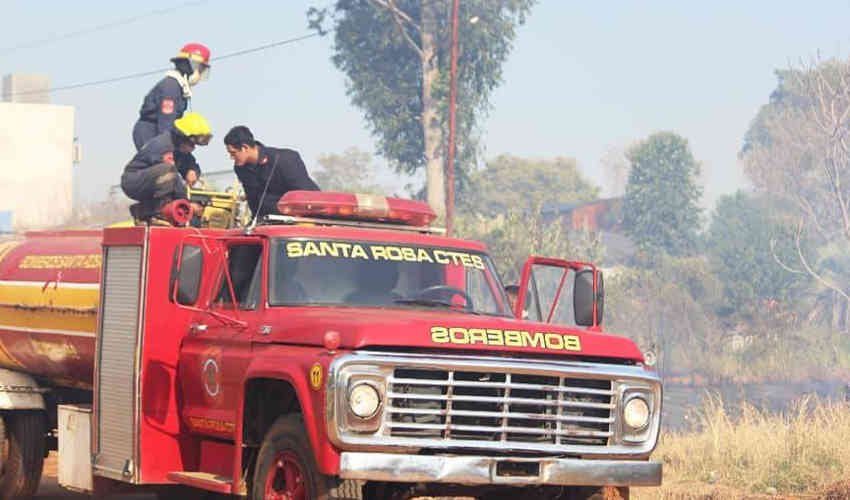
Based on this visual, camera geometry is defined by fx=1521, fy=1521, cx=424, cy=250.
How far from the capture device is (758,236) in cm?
6681

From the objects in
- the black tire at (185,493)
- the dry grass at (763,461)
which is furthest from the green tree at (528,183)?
the black tire at (185,493)

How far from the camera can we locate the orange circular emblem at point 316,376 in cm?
791

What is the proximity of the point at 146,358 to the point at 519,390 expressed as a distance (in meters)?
2.72

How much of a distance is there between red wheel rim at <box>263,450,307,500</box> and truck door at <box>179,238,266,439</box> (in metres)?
0.57

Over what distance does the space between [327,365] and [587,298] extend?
2.27 meters

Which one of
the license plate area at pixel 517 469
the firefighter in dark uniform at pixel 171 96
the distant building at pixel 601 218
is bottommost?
the license plate area at pixel 517 469

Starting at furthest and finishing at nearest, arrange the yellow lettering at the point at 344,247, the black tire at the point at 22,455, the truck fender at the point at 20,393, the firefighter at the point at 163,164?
the black tire at the point at 22,455, the truck fender at the point at 20,393, the firefighter at the point at 163,164, the yellow lettering at the point at 344,247

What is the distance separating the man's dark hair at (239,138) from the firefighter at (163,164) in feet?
1.53

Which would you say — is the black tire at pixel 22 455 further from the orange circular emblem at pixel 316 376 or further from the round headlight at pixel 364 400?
the round headlight at pixel 364 400

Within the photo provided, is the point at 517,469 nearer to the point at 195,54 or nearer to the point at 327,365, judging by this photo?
the point at 327,365

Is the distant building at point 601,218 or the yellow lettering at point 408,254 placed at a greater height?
the distant building at point 601,218

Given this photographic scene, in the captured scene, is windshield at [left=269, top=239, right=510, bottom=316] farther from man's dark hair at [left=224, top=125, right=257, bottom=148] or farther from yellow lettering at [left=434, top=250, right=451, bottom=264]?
man's dark hair at [left=224, top=125, right=257, bottom=148]

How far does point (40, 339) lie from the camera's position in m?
11.3

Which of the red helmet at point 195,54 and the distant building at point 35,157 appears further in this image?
the distant building at point 35,157
